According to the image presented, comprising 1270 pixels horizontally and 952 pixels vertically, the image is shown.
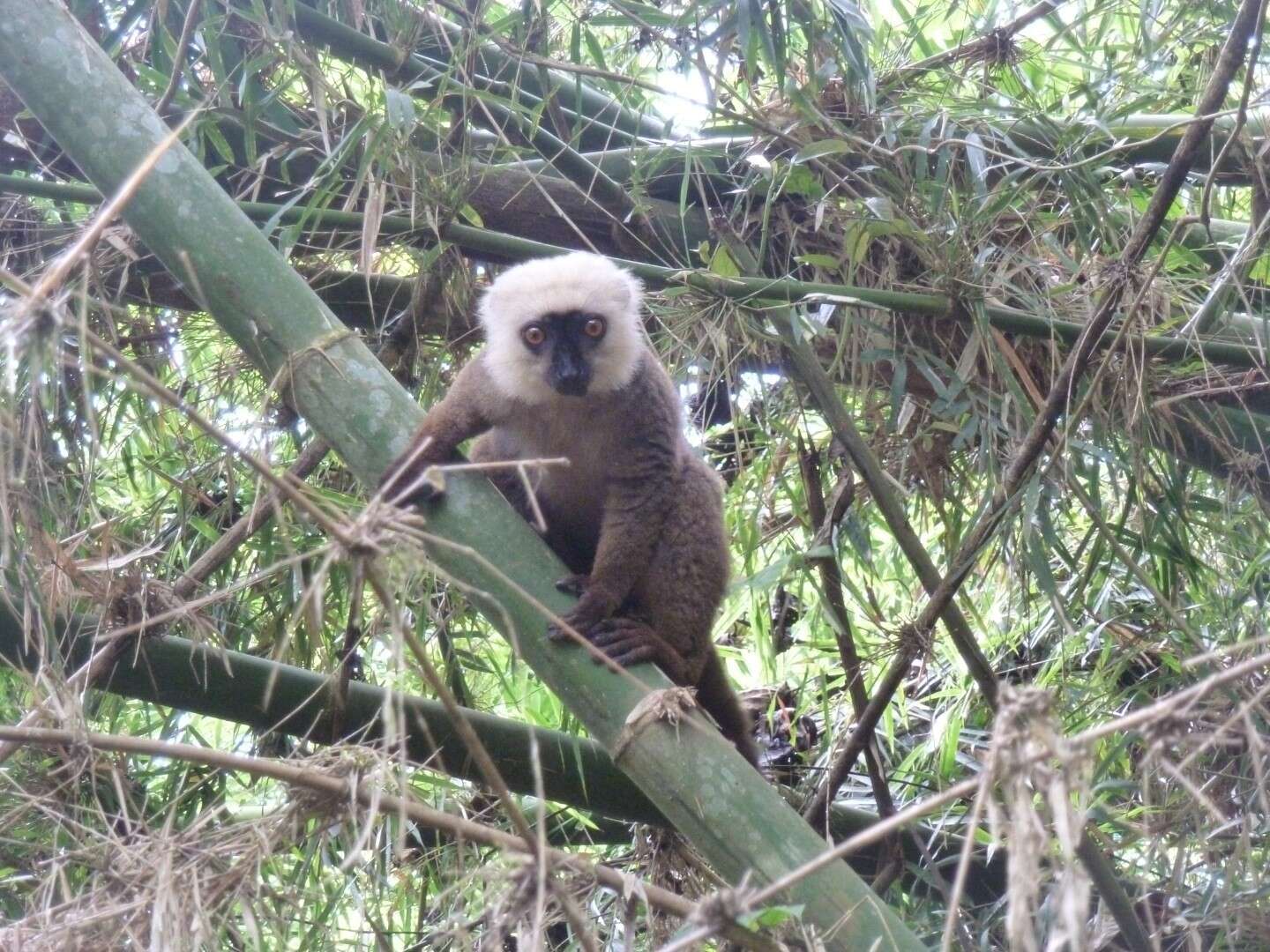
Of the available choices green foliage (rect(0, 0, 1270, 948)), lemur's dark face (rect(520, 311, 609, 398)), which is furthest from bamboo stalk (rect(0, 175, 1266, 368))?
lemur's dark face (rect(520, 311, 609, 398))

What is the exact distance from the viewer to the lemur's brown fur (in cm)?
332

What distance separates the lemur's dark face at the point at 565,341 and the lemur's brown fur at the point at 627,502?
0.23 feet

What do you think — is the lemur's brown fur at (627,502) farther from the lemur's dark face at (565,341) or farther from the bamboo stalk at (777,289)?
the bamboo stalk at (777,289)

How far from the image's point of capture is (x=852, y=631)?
4.47 metres

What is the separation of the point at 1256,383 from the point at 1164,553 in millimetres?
567

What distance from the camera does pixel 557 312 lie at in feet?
11.9

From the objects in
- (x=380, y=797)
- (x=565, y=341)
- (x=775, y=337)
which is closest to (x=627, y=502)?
(x=565, y=341)

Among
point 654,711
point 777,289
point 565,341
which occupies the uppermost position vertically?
point 777,289

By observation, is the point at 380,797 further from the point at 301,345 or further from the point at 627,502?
the point at 627,502

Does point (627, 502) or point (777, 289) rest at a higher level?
point (777, 289)

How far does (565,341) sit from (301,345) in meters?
1.22

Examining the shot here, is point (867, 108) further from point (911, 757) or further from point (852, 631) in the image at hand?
point (911, 757)

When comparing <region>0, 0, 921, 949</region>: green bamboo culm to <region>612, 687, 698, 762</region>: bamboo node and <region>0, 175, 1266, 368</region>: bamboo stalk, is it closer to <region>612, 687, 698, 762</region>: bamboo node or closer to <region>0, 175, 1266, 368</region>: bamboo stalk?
<region>612, 687, 698, 762</region>: bamboo node

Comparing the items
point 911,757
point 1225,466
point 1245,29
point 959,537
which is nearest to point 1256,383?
point 1225,466
